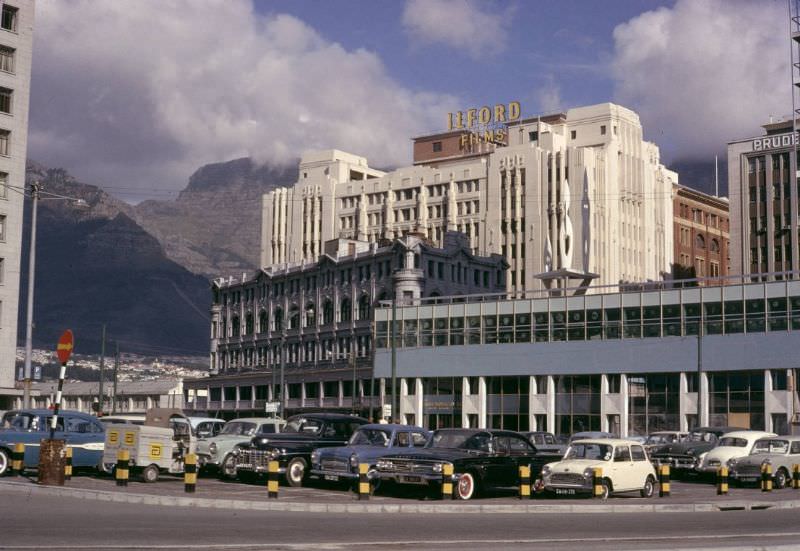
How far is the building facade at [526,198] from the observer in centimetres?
14588

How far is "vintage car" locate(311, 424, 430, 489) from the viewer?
28078mm

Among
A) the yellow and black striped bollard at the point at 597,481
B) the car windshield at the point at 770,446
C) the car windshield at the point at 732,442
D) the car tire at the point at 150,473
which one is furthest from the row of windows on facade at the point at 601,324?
the car tire at the point at 150,473

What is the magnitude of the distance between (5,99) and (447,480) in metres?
50.8

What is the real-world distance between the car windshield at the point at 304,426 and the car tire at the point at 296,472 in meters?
1.45

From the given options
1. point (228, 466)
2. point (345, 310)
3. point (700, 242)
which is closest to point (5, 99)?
point (228, 466)

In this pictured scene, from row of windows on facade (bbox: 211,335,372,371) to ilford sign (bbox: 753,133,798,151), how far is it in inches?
1995

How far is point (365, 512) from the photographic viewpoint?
22562 millimetres

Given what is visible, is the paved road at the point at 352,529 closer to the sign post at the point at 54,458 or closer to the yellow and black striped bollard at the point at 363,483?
the sign post at the point at 54,458

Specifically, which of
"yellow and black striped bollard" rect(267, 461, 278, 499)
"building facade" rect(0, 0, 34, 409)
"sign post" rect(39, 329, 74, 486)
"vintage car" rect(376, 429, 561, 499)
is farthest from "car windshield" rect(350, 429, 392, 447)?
"building facade" rect(0, 0, 34, 409)

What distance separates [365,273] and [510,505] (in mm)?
93895

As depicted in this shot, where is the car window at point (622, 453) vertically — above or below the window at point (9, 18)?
below

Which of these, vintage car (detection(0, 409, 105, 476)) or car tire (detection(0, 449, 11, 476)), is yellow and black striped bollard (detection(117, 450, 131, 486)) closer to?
vintage car (detection(0, 409, 105, 476))

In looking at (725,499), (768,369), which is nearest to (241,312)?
(768,369)

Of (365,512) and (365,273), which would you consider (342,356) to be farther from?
(365,512)
